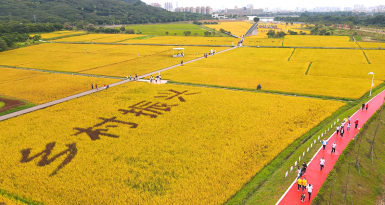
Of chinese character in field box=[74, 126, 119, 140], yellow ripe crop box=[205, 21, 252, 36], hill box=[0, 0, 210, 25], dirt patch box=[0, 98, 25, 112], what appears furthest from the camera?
hill box=[0, 0, 210, 25]

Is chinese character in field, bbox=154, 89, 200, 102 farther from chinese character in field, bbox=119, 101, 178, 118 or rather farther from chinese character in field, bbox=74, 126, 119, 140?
chinese character in field, bbox=74, 126, 119, 140

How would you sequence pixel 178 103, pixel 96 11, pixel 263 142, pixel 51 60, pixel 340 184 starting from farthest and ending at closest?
pixel 96 11, pixel 51 60, pixel 178 103, pixel 263 142, pixel 340 184

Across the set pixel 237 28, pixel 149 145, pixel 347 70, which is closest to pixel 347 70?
pixel 347 70

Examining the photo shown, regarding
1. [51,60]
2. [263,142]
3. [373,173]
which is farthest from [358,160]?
→ [51,60]

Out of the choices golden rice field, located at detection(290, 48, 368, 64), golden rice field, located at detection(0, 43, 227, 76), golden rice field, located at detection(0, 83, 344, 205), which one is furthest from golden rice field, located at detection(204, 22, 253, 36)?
golden rice field, located at detection(0, 83, 344, 205)

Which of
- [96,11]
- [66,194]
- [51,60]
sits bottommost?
[66,194]

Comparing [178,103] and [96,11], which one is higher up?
[96,11]

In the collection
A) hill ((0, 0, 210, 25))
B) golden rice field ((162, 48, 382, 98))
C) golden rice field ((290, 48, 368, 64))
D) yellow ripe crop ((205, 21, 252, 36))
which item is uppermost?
hill ((0, 0, 210, 25))

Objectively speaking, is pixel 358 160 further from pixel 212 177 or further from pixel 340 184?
pixel 212 177
